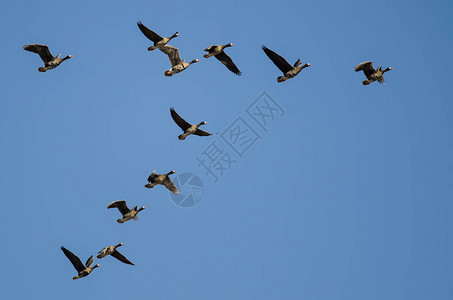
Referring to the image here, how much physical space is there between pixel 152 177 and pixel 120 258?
4900 mm

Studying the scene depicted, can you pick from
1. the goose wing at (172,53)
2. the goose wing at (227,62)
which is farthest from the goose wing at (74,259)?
the goose wing at (227,62)

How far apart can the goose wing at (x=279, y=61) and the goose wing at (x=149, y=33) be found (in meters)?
6.47

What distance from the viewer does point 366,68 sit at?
1628 inches

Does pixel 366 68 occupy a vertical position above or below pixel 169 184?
above

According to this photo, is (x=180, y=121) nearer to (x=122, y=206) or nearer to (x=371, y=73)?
A: (x=122, y=206)

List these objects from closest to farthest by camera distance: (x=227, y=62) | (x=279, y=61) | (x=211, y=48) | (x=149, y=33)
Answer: (x=279, y=61) < (x=149, y=33) < (x=211, y=48) < (x=227, y=62)

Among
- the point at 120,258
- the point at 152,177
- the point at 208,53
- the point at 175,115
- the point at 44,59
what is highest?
the point at 44,59

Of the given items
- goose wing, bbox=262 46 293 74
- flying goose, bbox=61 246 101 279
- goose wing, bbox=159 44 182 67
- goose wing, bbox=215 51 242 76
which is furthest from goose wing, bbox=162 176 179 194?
goose wing, bbox=262 46 293 74

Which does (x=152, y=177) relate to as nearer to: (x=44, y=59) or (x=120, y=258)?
(x=120, y=258)

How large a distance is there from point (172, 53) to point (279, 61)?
23.2 ft

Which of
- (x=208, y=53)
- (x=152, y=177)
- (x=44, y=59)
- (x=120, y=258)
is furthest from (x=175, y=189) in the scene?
(x=44, y=59)

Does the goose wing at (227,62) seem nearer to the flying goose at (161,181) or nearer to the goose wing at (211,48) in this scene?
the goose wing at (211,48)

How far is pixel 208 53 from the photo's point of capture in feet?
140

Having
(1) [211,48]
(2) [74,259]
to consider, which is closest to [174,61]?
(1) [211,48]
